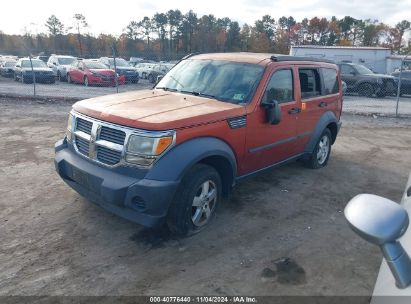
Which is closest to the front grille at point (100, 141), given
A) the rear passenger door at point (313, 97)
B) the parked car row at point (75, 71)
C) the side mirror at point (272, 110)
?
the side mirror at point (272, 110)

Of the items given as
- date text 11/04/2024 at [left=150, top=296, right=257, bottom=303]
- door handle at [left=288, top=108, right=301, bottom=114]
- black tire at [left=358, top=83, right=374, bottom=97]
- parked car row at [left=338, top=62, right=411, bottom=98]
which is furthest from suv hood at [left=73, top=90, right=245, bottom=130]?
black tire at [left=358, top=83, right=374, bottom=97]

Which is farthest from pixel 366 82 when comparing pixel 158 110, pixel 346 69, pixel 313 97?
pixel 158 110

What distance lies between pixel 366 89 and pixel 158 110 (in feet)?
55.6

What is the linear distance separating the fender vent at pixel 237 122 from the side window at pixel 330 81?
2441 mm

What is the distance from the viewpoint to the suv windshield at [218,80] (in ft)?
14.3

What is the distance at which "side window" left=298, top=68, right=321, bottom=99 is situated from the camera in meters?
5.25

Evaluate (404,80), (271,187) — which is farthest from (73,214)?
(404,80)

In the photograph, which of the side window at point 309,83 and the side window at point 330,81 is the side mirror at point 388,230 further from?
the side window at point 330,81

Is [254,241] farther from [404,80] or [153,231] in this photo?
[404,80]

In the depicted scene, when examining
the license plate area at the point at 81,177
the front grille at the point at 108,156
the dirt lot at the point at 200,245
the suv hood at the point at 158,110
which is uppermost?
the suv hood at the point at 158,110

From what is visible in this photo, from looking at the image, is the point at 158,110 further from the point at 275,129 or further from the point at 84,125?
the point at 275,129

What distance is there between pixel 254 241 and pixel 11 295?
90.9 inches

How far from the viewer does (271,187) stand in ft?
17.4

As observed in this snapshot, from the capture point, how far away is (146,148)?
132 inches
